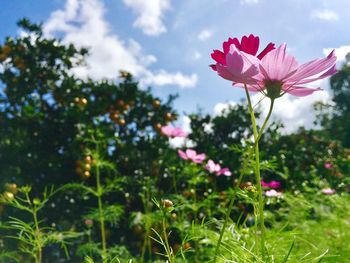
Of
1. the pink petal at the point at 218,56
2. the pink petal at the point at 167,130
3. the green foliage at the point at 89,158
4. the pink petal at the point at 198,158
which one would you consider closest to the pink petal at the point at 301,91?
the pink petal at the point at 218,56

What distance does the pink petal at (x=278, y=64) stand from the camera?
0.76m

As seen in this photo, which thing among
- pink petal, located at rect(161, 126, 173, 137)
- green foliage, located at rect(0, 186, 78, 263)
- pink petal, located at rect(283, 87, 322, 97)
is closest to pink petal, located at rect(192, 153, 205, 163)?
pink petal, located at rect(161, 126, 173, 137)

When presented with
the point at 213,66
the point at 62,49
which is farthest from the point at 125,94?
the point at 213,66

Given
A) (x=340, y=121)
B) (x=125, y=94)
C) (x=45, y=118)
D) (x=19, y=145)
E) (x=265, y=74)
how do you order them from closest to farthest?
(x=265, y=74), (x=19, y=145), (x=45, y=118), (x=125, y=94), (x=340, y=121)

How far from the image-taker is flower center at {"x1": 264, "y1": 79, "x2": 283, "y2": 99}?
0.77 m

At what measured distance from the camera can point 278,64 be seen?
2.50 feet

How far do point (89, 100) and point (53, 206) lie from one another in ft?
3.41

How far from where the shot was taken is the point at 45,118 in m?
4.11

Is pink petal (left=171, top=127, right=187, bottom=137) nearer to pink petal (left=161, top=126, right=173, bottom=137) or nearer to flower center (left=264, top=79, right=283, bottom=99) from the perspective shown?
pink petal (left=161, top=126, right=173, bottom=137)

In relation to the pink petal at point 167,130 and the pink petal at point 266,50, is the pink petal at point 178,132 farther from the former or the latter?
the pink petal at point 266,50

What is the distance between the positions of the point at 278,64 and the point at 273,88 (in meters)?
0.04

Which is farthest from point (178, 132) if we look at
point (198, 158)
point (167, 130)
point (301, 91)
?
point (301, 91)

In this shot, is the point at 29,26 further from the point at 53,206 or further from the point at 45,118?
the point at 53,206

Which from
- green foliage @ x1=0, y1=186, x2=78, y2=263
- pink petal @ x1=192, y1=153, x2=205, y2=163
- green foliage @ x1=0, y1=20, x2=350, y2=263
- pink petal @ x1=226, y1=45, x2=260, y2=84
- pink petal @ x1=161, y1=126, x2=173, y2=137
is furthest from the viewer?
green foliage @ x1=0, y1=20, x2=350, y2=263
